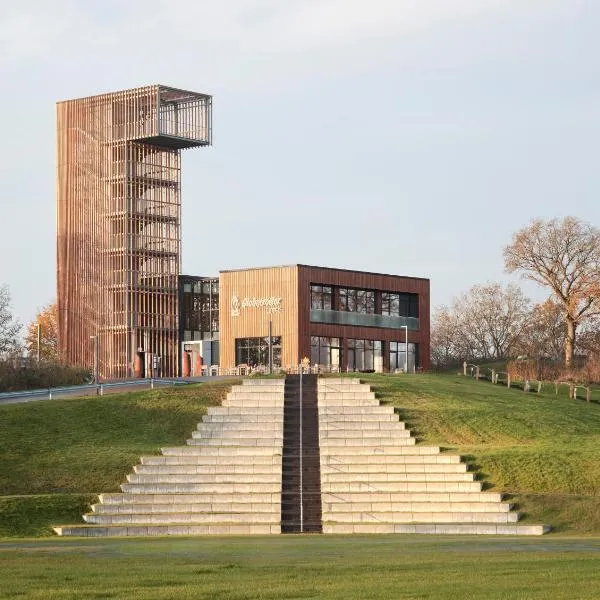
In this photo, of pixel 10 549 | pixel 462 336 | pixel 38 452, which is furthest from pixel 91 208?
pixel 10 549

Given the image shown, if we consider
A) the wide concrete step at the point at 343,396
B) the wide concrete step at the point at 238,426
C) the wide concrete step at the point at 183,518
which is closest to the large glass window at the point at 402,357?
the wide concrete step at the point at 343,396

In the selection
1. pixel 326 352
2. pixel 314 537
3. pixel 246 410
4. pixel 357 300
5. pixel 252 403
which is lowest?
pixel 314 537

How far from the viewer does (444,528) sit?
34.9 metres

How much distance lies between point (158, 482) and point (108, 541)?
8.94m

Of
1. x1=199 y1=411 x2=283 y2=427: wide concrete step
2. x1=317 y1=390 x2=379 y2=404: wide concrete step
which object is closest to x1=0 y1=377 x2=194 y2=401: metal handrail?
x1=199 y1=411 x2=283 y2=427: wide concrete step

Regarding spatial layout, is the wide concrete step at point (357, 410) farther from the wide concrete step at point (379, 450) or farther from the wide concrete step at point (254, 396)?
the wide concrete step at point (379, 450)

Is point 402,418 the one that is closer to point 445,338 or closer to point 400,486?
point 400,486

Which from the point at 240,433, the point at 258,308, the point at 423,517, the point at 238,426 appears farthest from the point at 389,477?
the point at 258,308

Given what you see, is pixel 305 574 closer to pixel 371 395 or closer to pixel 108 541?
pixel 108 541

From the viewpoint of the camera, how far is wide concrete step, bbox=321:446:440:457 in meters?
43.3

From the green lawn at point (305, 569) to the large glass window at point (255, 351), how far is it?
165ft

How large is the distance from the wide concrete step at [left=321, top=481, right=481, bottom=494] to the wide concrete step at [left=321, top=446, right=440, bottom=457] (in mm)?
3300

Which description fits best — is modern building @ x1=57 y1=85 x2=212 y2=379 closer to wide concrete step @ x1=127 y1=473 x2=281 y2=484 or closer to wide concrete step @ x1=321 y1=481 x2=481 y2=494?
wide concrete step @ x1=127 y1=473 x2=281 y2=484

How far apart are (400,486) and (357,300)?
45036 millimetres
